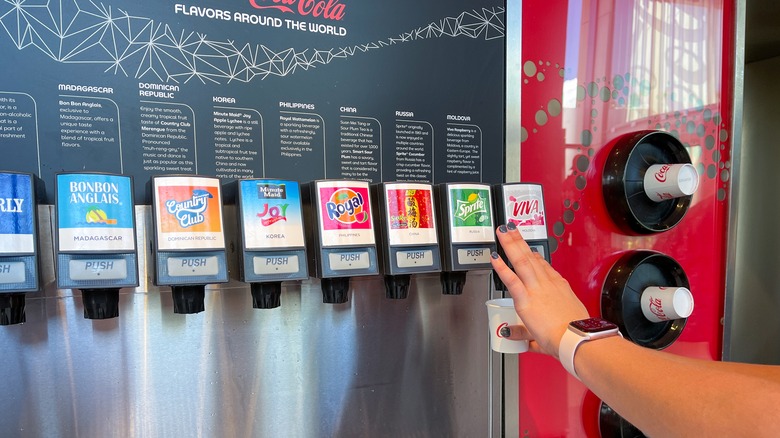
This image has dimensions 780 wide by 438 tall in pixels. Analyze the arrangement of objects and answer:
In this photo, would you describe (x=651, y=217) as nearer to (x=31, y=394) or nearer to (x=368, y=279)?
(x=368, y=279)

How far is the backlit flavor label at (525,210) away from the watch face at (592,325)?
0.76 feet

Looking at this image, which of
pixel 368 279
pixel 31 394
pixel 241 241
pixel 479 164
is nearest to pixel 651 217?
pixel 479 164

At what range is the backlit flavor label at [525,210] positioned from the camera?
0.99 metres

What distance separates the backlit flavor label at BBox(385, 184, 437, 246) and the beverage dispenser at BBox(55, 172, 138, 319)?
419mm

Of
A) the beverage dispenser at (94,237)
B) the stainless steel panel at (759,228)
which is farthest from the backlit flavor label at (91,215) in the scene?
the stainless steel panel at (759,228)

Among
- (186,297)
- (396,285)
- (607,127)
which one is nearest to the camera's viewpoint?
(186,297)

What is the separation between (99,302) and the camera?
2.52 feet

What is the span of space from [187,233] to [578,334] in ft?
2.06

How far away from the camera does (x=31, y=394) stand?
86 cm

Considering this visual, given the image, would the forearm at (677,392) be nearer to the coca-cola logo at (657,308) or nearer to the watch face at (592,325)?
the watch face at (592,325)

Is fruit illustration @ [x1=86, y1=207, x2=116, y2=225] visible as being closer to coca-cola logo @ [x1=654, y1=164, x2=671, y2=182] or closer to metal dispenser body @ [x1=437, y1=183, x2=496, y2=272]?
metal dispenser body @ [x1=437, y1=183, x2=496, y2=272]

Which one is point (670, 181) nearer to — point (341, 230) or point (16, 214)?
point (341, 230)

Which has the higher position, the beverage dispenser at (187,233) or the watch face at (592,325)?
the beverage dispenser at (187,233)

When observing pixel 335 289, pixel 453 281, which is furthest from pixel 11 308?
pixel 453 281
